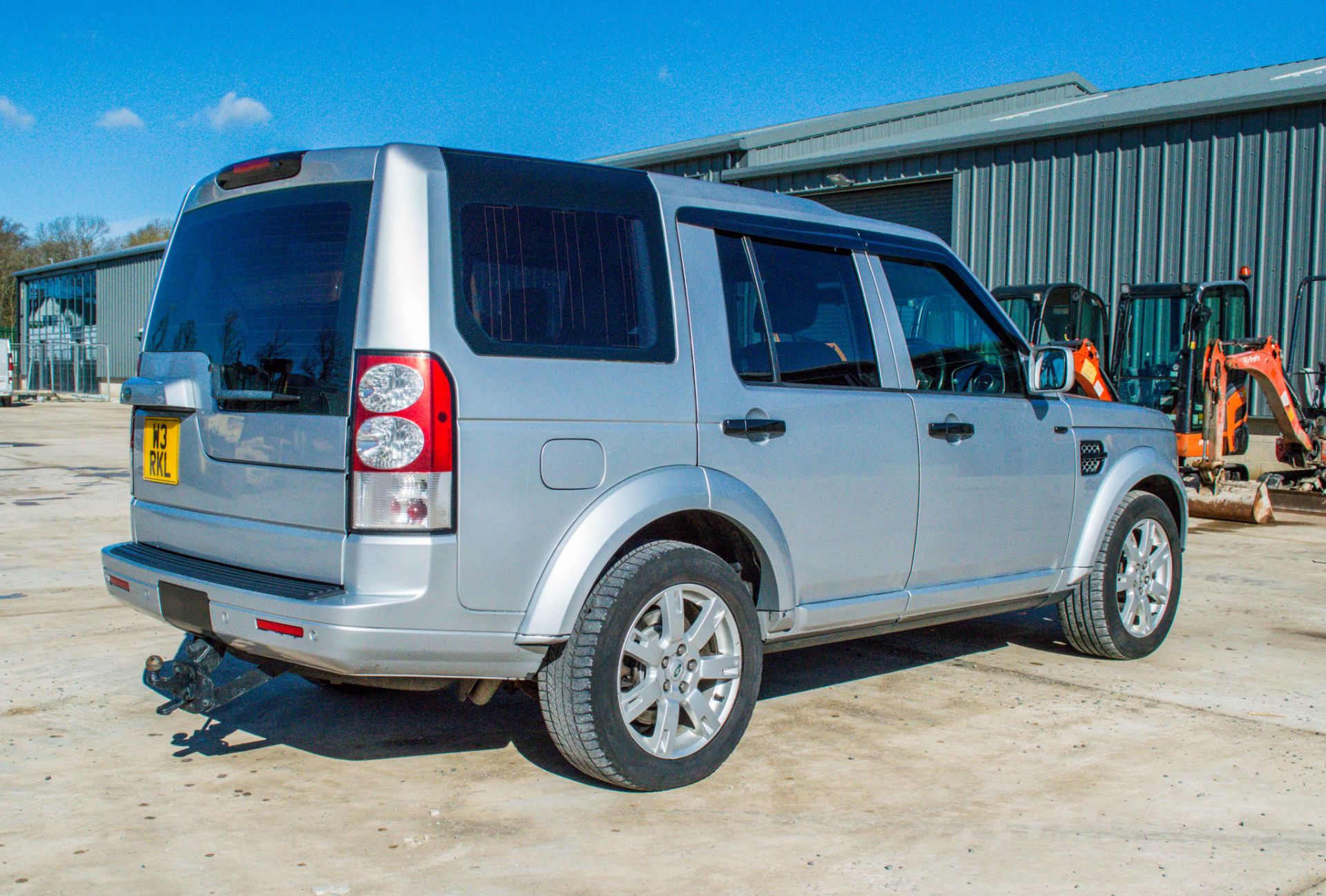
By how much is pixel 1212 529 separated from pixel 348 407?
9999 mm

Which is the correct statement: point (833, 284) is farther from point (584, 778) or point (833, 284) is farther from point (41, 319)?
point (41, 319)

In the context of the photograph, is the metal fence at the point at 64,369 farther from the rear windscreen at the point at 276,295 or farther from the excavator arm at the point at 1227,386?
the rear windscreen at the point at 276,295

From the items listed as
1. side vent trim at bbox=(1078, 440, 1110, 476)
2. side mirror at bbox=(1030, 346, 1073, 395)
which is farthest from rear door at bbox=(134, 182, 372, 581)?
side vent trim at bbox=(1078, 440, 1110, 476)

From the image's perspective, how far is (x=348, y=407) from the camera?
322 centimetres

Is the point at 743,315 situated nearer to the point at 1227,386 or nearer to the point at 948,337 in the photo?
the point at 948,337

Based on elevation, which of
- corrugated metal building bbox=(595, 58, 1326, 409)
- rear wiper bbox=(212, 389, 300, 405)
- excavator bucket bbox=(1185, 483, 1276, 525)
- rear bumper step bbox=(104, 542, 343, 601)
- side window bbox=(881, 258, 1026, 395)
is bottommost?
excavator bucket bbox=(1185, 483, 1276, 525)

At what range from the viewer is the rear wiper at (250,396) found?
340 centimetres

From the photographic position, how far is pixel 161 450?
392 centimetres

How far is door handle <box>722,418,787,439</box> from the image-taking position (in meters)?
3.83

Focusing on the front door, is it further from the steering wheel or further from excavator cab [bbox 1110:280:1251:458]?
excavator cab [bbox 1110:280:1251:458]

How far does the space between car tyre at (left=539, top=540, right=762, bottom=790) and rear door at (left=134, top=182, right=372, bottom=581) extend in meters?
0.78

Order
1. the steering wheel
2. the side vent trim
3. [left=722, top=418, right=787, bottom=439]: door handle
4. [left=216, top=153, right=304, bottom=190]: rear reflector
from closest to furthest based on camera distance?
[left=216, top=153, right=304, bottom=190]: rear reflector → [left=722, top=418, right=787, bottom=439]: door handle → the steering wheel → the side vent trim

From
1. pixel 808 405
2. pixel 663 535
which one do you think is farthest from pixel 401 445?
pixel 808 405

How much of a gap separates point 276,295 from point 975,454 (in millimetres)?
2714
